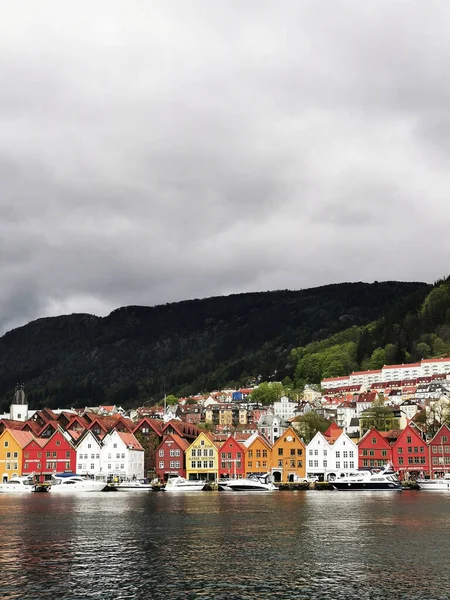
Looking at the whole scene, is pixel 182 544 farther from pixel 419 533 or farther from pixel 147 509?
pixel 147 509

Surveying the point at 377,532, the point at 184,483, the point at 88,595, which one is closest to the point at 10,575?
the point at 88,595

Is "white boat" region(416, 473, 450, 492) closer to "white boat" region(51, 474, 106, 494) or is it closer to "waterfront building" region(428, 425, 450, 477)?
"waterfront building" region(428, 425, 450, 477)

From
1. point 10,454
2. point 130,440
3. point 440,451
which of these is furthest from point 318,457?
point 10,454

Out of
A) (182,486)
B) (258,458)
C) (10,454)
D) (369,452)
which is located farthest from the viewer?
(10,454)

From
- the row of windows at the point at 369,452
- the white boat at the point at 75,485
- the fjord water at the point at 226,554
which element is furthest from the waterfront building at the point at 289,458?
the fjord water at the point at 226,554

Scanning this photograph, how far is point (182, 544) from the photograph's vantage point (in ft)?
158

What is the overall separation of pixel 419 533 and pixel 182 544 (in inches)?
645

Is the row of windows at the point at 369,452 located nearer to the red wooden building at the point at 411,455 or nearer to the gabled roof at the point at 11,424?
the red wooden building at the point at 411,455

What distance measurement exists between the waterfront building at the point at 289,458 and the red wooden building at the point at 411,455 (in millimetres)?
16216

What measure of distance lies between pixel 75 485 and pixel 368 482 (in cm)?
4380

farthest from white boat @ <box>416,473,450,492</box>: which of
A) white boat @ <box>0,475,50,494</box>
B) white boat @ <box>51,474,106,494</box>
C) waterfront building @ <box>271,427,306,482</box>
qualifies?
white boat @ <box>0,475,50,494</box>

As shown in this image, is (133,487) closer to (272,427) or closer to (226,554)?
(272,427)

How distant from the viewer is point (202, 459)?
449ft

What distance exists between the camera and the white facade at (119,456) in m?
134
